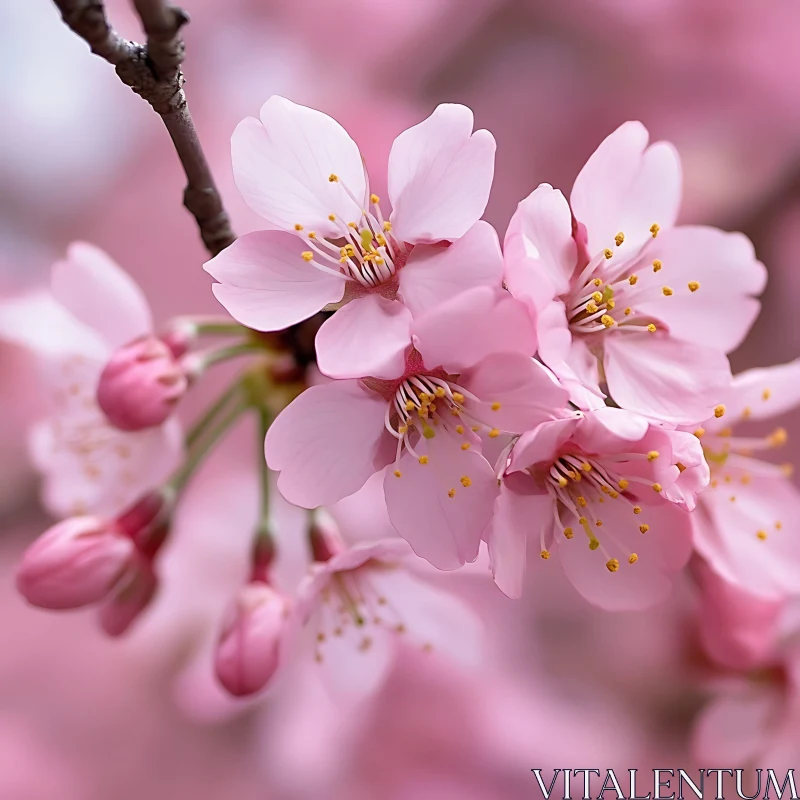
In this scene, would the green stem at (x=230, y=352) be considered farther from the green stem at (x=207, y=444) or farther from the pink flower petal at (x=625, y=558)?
the pink flower petal at (x=625, y=558)

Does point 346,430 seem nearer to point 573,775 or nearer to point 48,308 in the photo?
point 48,308

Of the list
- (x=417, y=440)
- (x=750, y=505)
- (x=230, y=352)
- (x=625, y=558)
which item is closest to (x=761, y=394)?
(x=750, y=505)

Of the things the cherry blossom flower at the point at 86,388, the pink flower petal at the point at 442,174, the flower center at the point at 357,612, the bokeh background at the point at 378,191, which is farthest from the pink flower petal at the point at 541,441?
the bokeh background at the point at 378,191

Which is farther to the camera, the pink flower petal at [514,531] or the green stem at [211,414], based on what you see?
the green stem at [211,414]

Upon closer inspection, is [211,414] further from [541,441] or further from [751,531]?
[751,531]

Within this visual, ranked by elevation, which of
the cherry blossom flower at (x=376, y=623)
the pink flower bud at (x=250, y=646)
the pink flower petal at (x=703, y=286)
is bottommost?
the cherry blossom flower at (x=376, y=623)

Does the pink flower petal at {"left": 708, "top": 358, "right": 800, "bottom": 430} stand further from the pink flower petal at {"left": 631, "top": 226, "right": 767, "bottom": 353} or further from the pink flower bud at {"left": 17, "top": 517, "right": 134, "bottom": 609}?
the pink flower bud at {"left": 17, "top": 517, "right": 134, "bottom": 609}
